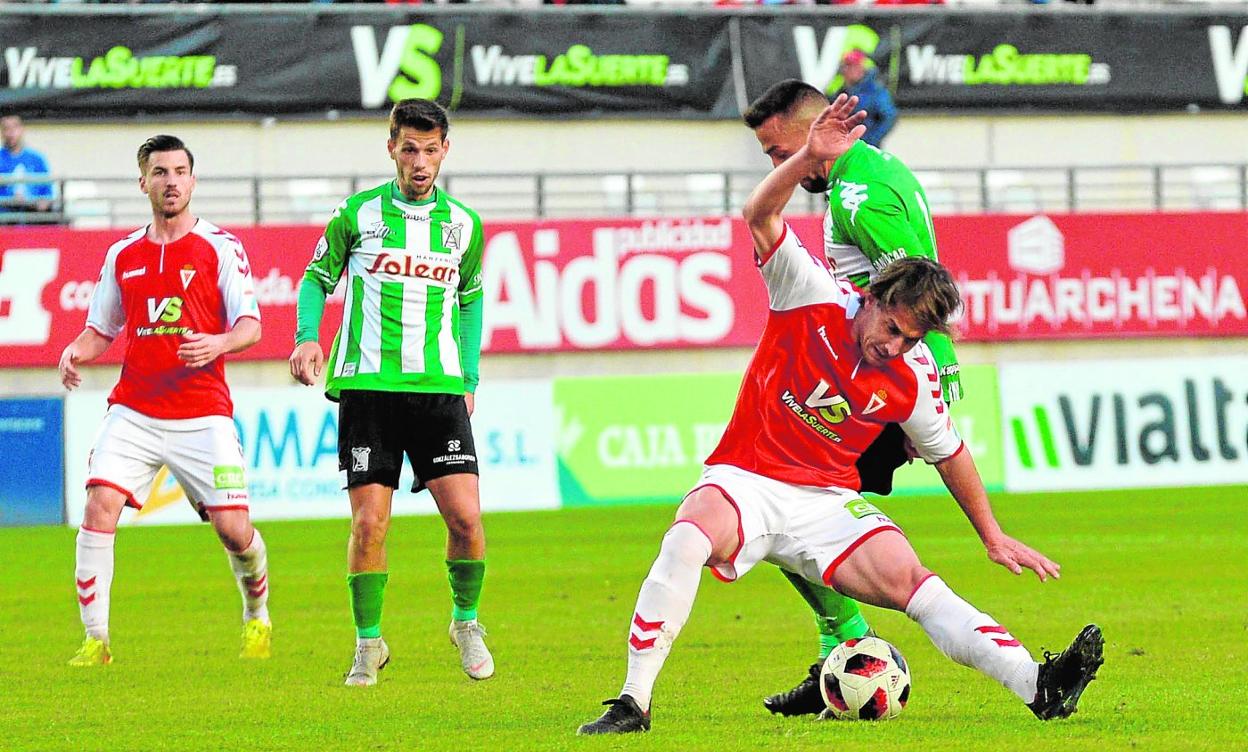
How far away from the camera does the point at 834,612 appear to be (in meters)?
6.94

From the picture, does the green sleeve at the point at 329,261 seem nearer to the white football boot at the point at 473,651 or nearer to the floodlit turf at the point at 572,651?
the white football boot at the point at 473,651

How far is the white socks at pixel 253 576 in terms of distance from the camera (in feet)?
29.1

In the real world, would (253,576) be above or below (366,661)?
above

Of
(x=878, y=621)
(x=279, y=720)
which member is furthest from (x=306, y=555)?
(x=279, y=720)

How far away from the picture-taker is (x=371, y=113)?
82.0ft

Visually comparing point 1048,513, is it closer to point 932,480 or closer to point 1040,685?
point 932,480

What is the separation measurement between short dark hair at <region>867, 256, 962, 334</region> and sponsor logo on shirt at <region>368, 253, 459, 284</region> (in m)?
2.40

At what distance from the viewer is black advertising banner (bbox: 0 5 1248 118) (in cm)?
2422

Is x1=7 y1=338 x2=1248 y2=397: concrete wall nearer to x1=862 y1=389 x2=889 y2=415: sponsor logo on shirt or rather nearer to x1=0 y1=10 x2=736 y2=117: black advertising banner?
x1=0 y1=10 x2=736 y2=117: black advertising banner

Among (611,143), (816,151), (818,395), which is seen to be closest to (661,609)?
(818,395)

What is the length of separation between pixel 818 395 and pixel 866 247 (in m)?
0.95

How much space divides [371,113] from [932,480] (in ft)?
29.7

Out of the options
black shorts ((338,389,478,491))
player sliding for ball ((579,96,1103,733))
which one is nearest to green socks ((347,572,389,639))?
black shorts ((338,389,478,491))

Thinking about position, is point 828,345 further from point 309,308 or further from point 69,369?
point 69,369
